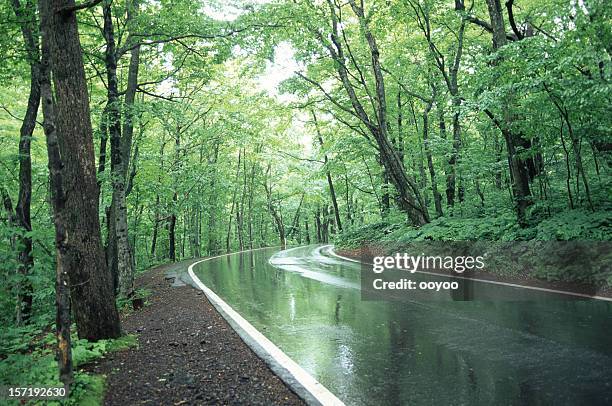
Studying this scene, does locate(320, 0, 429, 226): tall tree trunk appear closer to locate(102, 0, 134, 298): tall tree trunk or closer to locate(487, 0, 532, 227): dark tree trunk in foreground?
locate(487, 0, 532, 227): dark tree trunk in foreground

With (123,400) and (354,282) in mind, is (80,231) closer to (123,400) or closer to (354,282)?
(123,400)

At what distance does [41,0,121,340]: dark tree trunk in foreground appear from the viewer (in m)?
5.96

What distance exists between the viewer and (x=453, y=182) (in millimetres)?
19859

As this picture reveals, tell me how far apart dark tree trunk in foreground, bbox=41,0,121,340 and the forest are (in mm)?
20

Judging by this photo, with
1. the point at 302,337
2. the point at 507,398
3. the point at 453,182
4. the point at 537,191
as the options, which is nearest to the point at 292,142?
the point at 453,182

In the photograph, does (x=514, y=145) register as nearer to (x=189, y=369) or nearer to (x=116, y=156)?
(x=189, y=369)

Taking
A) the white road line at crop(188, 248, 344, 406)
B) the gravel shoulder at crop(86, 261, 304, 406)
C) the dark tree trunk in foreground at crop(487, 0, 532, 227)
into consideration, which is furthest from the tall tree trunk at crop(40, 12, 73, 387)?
the dark tree trunk in foreground at crop(487, 0, 532, 227)

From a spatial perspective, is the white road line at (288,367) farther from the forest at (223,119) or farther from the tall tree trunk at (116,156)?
the tall tree trunk at (116,156)

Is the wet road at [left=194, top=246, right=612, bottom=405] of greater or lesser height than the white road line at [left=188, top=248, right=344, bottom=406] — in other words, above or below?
below
